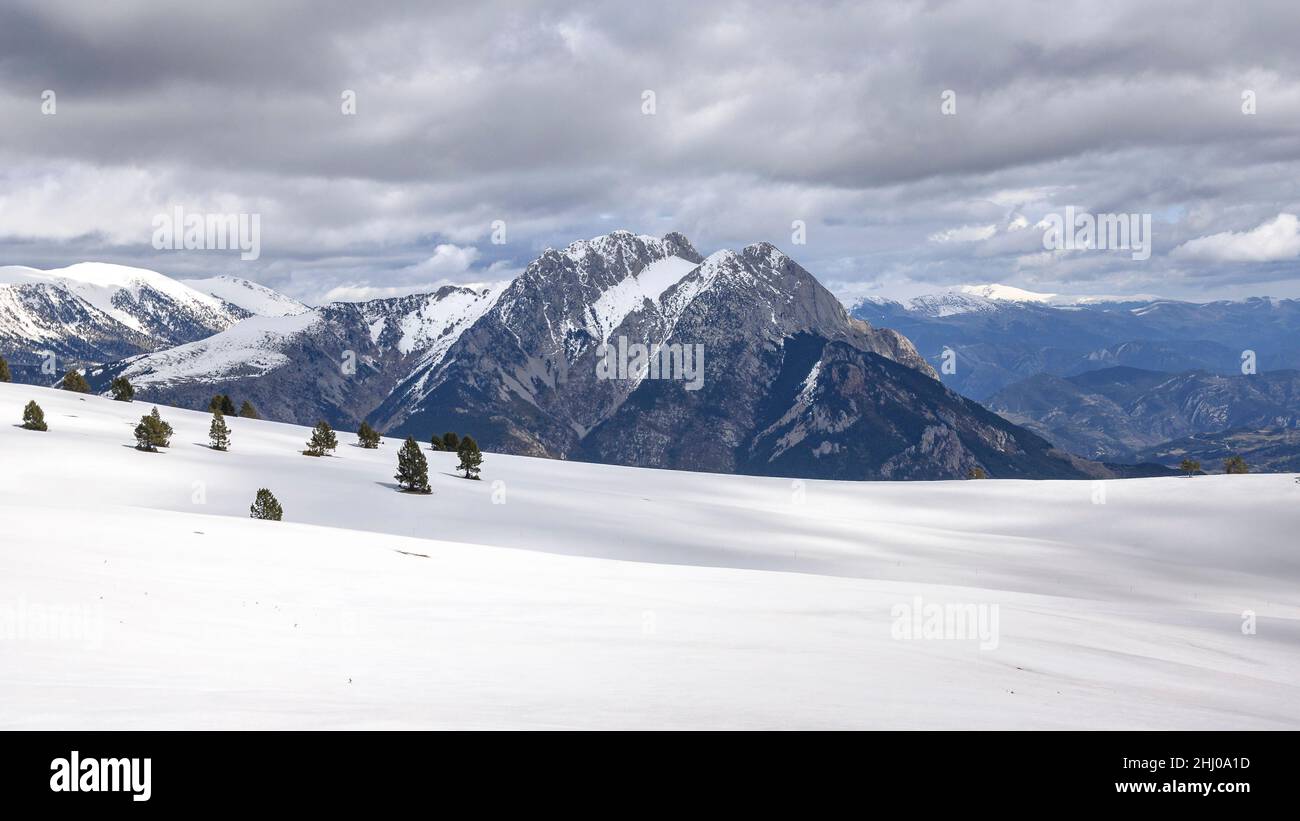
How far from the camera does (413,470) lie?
240ft

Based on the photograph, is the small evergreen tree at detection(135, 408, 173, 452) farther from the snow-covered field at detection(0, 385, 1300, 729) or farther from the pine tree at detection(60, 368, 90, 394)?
the pine tree at detection(60, 368, 90, 394)

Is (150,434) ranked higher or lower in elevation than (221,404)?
lower

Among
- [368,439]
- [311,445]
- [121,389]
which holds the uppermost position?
[121,389]

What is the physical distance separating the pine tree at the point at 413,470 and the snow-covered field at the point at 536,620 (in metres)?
1.73

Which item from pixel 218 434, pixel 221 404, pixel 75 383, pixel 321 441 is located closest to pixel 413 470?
pixel 321 441

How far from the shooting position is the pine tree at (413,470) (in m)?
73.2

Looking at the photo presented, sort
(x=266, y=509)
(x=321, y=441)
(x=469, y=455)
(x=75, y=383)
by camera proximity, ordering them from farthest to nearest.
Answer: (x=75, y=383), (x=321, y=441), (x=469, y=455), (x=266, y=509)

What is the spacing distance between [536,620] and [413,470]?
49.7 metres

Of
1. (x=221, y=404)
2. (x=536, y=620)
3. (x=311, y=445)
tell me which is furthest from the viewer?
(x=221, y=404)

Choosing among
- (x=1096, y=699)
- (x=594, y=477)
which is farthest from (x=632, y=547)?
(x=594, y=477)

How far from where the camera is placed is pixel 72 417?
89.0m

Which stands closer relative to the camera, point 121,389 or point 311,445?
point 311,445

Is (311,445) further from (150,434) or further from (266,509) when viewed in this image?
(266,509)
